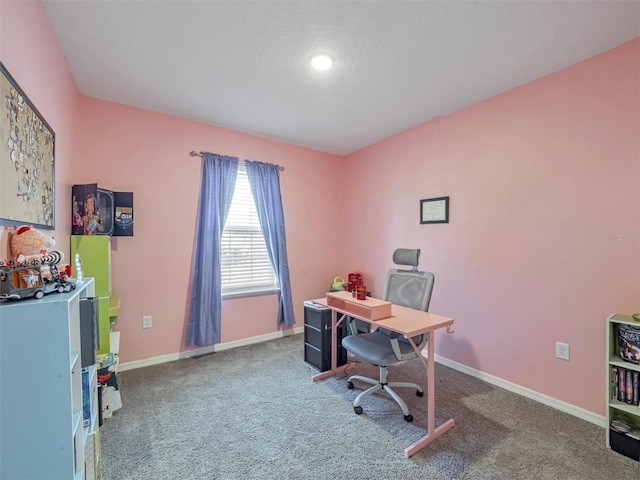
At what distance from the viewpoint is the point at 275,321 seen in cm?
365

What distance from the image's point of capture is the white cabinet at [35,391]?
0.87m

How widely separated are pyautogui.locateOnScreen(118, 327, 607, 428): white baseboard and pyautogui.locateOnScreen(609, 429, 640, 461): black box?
260 millimetres

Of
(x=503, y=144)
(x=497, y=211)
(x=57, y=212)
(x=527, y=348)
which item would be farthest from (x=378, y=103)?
(x=57, y=212)

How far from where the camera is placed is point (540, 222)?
2252 millimetres

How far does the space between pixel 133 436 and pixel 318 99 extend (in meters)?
2.98

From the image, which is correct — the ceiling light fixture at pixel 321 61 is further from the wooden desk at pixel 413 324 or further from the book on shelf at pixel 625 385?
the book on shelf at pixel 625 385

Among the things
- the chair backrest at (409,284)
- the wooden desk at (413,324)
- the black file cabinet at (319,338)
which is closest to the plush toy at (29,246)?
the wooden desk at (413,324)

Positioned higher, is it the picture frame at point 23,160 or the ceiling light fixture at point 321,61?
the ceiling light fixture at point 321,61

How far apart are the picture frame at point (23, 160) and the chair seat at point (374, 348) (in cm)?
205

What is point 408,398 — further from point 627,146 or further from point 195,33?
point 195,33

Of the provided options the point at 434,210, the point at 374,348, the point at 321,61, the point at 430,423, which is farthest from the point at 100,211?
the point at 434,210

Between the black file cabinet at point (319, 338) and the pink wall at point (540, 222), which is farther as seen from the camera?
the black file cabinet at point (319, 338)

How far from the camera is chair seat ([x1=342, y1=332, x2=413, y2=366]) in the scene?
197 centimetres

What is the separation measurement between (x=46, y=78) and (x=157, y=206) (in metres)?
1.39
